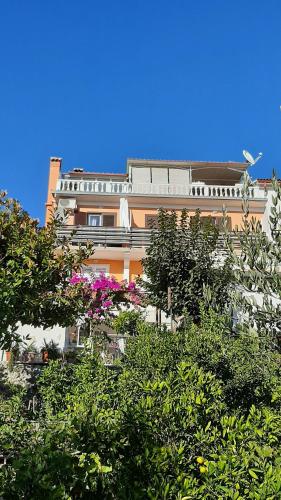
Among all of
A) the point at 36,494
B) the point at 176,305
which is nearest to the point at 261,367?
the point at 36,494

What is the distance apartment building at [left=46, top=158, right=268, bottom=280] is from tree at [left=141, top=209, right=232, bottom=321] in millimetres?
9241

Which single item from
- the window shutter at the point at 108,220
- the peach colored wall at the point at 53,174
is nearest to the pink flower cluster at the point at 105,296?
the window shutter at the point at 108,220

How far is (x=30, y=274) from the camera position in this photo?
6289 mm

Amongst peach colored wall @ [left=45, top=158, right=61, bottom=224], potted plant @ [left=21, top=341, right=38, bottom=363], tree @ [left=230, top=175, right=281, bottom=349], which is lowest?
potted plant @ [left=21, top=341, right=38, bottom=363]

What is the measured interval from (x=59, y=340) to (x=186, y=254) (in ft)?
16.2

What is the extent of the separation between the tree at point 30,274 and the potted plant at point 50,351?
348cm

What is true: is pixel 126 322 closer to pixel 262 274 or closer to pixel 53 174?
pixel 262 274

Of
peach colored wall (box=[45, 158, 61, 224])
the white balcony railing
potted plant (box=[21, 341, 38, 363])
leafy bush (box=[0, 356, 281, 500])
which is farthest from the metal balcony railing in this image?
leafy bush (box=[0, 356, 281, 500])

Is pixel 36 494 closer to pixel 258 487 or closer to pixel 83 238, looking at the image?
pixel 258 487

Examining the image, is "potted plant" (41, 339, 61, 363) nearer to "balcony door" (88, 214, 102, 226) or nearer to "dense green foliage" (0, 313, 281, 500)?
"dense green foliage" (0, 313, 281, 500)

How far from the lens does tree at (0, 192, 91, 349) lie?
5863 mm

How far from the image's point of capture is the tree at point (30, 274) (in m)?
5.86

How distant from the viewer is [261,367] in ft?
21.0

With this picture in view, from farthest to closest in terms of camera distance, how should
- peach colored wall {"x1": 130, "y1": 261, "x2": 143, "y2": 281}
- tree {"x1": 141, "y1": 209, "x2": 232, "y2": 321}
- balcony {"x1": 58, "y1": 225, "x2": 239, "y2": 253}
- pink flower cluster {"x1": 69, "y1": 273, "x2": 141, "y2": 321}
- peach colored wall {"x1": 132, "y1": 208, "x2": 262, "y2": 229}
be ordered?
peach colored wall {"x1": 132, "y1": 208, "x2": 262, "y2": 229} < peach colored wall {"x1": 130, "y1": 261, "x2": 143, "y2": 281} < balcony {"x1": 58, "y1": 225, "x2": 239, "y2": 253} < pink flower cluster {"x1": 69, "y1": 273, "x2": 141, "y2": 321} < tree {"x1": 141, "y1": 209, "x2": 232, "y2": 321}
